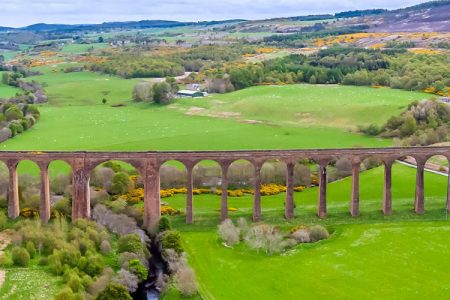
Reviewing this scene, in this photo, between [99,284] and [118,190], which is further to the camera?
[118,190]

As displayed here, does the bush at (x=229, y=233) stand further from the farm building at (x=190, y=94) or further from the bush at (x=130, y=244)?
the farm building at (x=190, y=94)

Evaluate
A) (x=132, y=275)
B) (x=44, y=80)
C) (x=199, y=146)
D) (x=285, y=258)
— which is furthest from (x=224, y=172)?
(x=44, y=80)

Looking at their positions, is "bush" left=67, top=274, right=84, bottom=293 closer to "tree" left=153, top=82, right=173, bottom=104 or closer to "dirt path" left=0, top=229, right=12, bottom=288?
"dirt path" left=0, top=229, right=12, bottom=288

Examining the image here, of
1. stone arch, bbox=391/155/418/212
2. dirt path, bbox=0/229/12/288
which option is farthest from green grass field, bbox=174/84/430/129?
dirt path, bbox=0/229/12/288

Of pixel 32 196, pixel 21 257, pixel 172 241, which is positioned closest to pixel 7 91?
pixel 32 196

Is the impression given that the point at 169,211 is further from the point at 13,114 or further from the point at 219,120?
the point at 13,114

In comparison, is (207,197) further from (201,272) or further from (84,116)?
(84,116)
